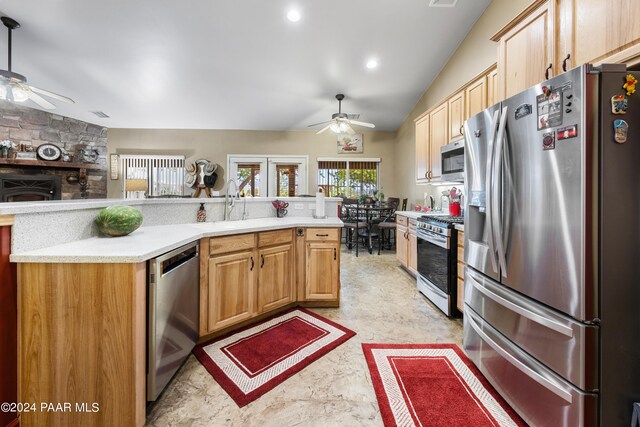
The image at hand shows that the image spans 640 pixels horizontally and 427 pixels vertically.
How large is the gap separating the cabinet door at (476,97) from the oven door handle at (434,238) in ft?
4.41

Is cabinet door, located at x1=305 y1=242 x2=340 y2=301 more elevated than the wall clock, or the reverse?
the wall clock

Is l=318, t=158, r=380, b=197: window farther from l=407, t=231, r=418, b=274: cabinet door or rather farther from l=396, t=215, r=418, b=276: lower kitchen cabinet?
l=407, t=231, r=418, b=274: cabinet door

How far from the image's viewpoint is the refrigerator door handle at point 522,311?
1.10 meters

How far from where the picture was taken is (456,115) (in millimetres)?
3031

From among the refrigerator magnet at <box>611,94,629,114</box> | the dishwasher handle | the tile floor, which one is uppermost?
the refrigerator magnet at <box>611,94,629,114</box>

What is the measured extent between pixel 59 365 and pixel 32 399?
0.19 meters

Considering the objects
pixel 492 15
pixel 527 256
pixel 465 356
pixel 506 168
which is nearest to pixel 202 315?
pixel 465 356

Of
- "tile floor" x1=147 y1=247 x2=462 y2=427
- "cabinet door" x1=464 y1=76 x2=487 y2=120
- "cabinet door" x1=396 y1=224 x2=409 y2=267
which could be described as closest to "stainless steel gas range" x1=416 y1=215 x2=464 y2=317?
"tile floor" x1=147 y1=247 x2=462 y2=427

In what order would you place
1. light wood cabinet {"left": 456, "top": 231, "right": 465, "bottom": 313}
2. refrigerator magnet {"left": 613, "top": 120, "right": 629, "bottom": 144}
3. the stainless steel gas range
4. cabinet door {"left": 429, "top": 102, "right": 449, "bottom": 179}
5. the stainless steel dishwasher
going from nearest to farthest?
refrigerator magnet {"left": 613, "top": 120, "right": 629, "bottom": 144} < the stainless steel dishwasher < light wood cabinet {"left": 456, "top": 231, "right": 465, "bottom": 313} < the stainless steel gas range < cabinet door {"left": 429, "top": 102, "right": 449, "bottom": 179}

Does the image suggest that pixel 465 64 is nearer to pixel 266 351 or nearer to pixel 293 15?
pixel 293 15

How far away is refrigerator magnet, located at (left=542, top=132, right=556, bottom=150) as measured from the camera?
Answer: 1159 mm

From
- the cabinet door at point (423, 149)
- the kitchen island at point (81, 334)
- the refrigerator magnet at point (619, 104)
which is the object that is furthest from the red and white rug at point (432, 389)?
the cabinet door at point (423, 149)

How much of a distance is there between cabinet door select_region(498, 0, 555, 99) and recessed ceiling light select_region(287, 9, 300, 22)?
2022 millimetres

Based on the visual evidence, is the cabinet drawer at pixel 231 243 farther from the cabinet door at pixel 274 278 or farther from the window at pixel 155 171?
the window at pixel 155 171
